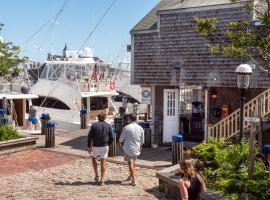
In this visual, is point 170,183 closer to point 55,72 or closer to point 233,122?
point 233,122

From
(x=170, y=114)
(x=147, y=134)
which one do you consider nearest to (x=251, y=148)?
(x=147, y=134)

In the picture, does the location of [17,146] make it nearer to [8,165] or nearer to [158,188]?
[8,165]

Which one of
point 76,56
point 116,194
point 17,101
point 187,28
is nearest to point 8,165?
point 116,194

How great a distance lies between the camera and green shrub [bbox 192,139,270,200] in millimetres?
7664

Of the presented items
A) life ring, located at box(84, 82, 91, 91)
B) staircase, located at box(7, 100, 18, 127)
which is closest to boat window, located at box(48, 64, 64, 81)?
life ring, located at box(84, 82, 91, 91)

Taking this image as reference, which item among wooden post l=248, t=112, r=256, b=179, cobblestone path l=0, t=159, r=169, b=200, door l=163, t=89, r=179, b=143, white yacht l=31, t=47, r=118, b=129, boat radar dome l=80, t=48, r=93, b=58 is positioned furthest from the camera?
boat radar dome l=80, t=48, r=93, b=58

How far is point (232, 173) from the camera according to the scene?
342 inches

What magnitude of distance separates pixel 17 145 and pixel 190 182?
9292mm

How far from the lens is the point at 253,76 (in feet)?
45.3

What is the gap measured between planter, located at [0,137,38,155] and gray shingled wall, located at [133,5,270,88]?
15.8 ft

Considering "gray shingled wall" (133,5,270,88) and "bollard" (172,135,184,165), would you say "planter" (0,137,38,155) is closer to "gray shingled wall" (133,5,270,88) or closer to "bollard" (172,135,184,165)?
"gray shingled wall" (133,5,270,88)

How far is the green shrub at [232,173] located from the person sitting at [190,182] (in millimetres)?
1647

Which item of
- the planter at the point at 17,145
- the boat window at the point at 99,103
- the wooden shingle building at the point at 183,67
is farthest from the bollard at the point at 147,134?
the boat window at the point at 99,103

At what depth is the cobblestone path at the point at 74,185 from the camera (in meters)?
8.97
